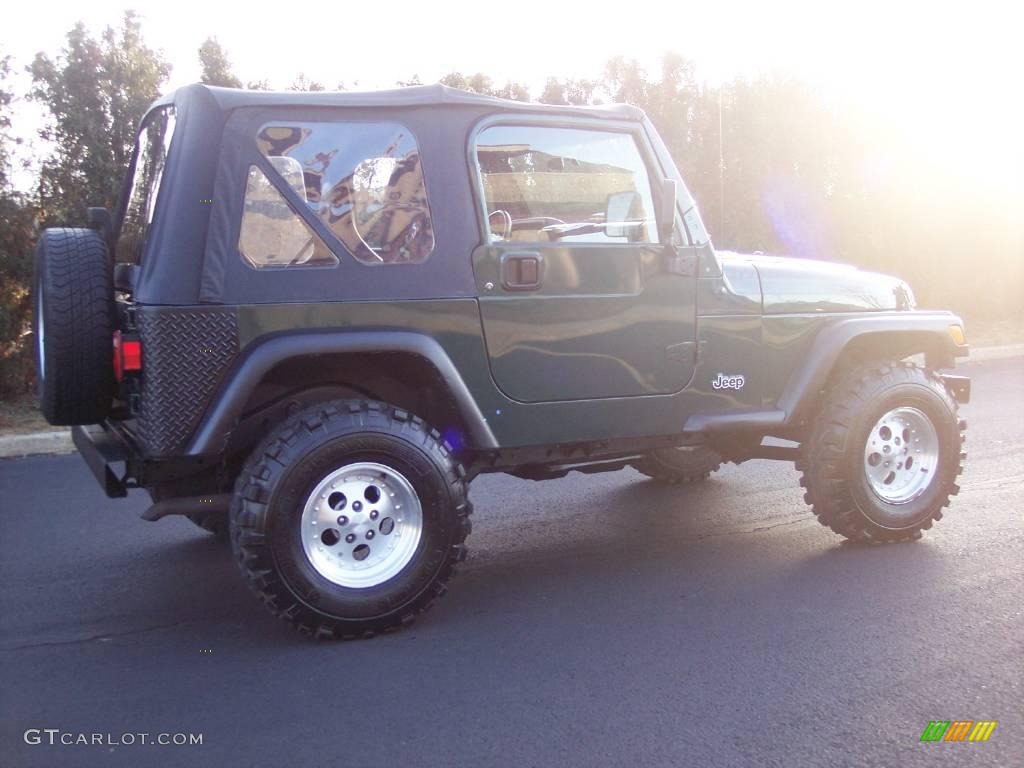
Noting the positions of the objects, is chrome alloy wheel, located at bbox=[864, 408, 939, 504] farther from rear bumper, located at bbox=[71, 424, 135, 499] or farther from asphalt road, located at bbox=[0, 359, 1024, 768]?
rear bumper, located at bbox=[71, 424, 135, 499]

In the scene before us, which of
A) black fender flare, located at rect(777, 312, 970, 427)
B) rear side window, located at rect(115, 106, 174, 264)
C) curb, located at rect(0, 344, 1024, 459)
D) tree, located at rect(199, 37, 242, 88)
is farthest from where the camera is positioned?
tree, located at rect(199, 37, 242, 88)

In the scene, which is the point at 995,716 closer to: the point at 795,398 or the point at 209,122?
the point at 795,398

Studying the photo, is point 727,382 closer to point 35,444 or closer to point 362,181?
point 362,181

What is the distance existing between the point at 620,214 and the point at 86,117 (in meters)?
7.54

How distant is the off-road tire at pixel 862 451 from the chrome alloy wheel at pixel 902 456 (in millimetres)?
34

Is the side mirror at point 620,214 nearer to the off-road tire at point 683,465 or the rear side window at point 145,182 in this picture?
the rear side window at point 145,182

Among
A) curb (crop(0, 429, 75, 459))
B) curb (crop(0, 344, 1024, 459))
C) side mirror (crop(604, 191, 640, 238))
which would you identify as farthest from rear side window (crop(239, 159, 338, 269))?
curb (crop(0, 429, 75, 459))

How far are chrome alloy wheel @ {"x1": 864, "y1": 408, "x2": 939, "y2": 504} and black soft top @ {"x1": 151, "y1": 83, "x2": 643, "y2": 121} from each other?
209 centimetres

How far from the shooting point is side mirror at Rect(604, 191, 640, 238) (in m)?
4.64

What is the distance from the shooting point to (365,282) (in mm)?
4078

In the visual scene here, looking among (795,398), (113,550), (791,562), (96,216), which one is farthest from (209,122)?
(791,562)

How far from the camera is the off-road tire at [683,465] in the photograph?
6.38 m

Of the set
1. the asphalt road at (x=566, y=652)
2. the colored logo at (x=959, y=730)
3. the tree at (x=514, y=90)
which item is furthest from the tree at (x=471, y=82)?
the colored logo at (x=959, y=730)

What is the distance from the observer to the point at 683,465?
646cm
